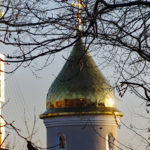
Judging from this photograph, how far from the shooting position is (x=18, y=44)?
7.11 meters

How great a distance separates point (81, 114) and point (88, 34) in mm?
24916

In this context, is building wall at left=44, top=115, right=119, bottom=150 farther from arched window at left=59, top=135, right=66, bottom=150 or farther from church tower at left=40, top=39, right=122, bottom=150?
arched window at left=59, top=135, right=66, bottom=150

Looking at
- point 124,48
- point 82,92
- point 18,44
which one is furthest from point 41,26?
point 82,92

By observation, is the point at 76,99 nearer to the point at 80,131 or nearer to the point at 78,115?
the point at 78,115

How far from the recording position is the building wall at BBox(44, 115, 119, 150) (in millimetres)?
31544

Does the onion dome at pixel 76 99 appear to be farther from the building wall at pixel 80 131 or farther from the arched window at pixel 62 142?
the arched window at pixel 62 142

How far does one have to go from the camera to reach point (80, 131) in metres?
31.7

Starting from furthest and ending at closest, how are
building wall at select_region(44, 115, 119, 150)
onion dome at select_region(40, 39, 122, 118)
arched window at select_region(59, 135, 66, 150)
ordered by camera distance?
arched window at select_region(59, 135, 66, 150) < building wall at select_region(44, 115, 119, 150) < onion dome at select_region(40, 39, 122, 118)

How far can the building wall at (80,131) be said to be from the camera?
3154 cm

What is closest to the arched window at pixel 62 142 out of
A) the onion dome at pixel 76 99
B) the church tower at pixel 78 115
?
the church tower at pixel 78 115

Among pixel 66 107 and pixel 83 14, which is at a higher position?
pixel 66 107

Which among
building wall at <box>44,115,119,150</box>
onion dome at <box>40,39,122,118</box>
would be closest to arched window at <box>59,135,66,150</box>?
building wall at <box>44,115,119,150</box>

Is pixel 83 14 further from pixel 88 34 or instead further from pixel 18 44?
pixel 18 44

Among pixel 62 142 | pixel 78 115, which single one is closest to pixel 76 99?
pixel 78 115
